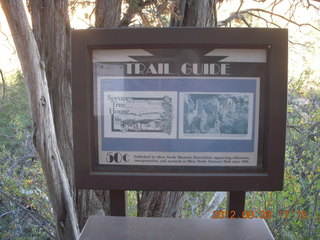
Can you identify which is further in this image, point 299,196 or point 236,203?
point 299,196

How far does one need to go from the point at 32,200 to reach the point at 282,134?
3.21m

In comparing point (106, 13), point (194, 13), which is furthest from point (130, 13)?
point (194, 13)

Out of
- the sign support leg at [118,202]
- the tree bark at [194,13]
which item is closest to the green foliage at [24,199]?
the sign support leg at [118,202]

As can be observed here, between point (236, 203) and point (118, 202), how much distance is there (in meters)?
0.51

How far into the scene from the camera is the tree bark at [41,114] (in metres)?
1.72

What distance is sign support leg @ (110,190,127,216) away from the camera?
1292 millimetres

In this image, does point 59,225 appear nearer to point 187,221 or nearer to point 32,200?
point 187,221

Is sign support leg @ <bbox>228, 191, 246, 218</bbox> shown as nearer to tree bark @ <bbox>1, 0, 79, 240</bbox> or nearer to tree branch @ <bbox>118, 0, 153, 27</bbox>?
tree bark @ <bbox>1, 0, 79, 240</bbox>

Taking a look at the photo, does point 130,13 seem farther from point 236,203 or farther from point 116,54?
point 236,203

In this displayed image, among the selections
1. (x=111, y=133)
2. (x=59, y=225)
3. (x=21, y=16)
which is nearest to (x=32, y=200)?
(x=59, y=225)

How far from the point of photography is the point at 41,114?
71.6 inches

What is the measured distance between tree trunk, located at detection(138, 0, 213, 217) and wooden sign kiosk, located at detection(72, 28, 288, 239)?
1.12 metres

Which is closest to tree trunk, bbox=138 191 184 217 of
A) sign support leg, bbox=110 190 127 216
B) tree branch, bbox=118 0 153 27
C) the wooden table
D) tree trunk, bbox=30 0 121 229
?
tree trunk, bbox=30 0 121 229

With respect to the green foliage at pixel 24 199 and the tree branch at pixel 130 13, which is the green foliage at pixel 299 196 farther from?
the green foliage at pixel 24 199
